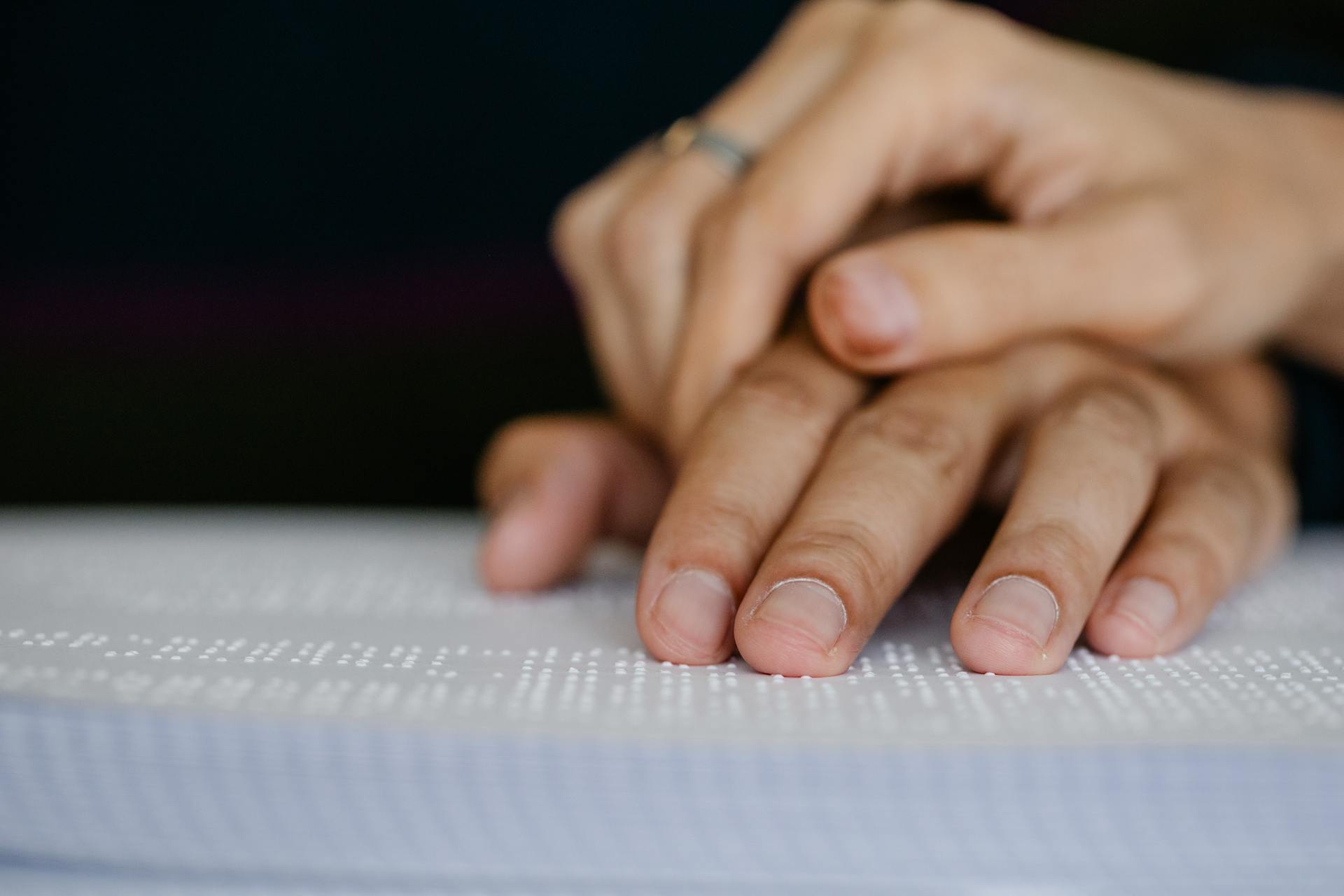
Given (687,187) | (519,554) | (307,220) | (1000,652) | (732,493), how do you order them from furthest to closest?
(307,220) → (687,187) → (519,554) → (732,493) → (1000,652)

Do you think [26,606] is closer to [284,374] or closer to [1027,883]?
[1027,883]

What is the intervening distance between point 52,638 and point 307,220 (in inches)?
38.7

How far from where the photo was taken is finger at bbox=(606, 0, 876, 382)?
68 cm

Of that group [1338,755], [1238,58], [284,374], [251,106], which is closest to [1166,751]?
[1338,755]

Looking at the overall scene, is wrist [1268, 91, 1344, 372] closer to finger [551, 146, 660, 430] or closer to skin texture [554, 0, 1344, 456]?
skin texture [554, 0, 1344, 456]

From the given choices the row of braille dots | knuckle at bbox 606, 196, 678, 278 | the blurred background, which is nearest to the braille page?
the row of braille dots

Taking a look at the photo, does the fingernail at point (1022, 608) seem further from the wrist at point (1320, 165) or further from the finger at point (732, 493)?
the wrist at point (1320, 165)

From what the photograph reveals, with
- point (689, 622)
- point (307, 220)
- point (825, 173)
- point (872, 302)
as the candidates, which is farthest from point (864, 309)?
point (307, 220)

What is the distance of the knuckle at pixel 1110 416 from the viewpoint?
20.9 inches

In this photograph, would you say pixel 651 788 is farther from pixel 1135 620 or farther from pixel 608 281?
pixel 608 281

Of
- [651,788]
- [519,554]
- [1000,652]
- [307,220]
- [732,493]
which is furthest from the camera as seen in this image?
[307,220]

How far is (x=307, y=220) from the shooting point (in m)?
1.30

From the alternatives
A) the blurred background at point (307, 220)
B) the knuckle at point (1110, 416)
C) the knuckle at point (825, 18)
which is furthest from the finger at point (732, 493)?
the blurred background at point (307, 220)

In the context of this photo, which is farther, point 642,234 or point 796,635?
point 642,234
